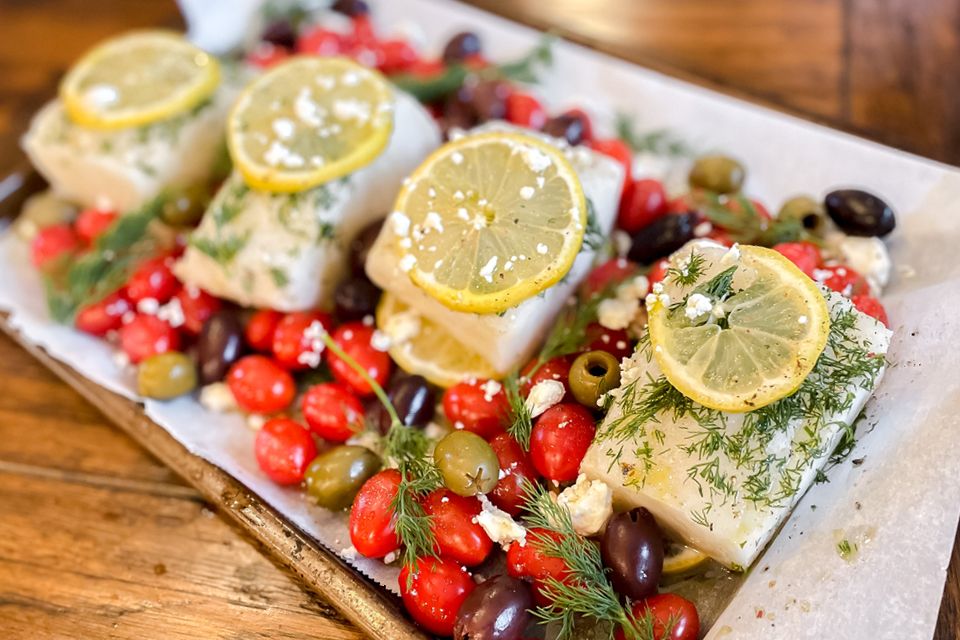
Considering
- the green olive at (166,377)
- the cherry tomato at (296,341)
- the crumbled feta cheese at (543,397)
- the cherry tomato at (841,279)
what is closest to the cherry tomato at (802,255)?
the cherry tomato at (841,279)

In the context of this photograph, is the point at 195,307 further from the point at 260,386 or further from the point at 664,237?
the point at 664,237

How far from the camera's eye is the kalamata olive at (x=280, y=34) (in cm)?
349

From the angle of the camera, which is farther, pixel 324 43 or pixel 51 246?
pixel 324 43

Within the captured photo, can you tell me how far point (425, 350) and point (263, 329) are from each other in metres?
0.55

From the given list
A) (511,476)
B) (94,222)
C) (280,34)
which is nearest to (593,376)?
(511,476)

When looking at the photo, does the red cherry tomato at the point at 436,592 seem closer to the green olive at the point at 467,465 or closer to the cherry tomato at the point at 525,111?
the green olive at the point at 467,465

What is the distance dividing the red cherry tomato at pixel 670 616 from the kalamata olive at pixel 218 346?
4.62ft

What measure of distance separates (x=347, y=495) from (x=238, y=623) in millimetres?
404

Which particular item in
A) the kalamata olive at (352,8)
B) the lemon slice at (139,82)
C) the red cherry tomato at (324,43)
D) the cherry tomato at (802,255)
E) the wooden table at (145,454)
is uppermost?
the cherry tomato at (802,255)

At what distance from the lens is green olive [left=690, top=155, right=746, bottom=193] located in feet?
8.73

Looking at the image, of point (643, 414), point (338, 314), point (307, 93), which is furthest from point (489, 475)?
point (307, 93)

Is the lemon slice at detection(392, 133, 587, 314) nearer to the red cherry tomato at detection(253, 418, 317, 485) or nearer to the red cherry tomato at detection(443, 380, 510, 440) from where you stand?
the red cherry tomato at detection(443, 380, 510, 440)

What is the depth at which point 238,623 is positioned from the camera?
2.10 meters

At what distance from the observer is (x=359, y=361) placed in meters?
2.43
